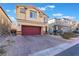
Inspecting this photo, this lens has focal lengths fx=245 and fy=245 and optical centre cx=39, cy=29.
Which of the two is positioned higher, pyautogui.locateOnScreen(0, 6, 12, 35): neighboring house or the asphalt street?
pyautogui.locateOnScreen(0, 6, 12, 35): neighboring house

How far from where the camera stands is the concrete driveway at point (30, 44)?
2543 mm

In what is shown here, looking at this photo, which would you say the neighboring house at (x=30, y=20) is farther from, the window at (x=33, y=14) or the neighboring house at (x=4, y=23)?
the neighboring house at (x=4, y=23)

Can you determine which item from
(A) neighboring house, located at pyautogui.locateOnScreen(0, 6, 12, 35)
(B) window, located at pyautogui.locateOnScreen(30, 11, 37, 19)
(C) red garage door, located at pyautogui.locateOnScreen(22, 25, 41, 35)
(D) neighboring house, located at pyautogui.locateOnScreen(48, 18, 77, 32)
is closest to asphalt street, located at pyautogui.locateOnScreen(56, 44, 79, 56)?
(D) neighboring house, located at pyautogui.locateOnScreen(48, 18, 77, 32)

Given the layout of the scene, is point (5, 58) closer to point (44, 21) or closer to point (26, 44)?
point (26, 44)

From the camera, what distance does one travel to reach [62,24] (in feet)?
8.68

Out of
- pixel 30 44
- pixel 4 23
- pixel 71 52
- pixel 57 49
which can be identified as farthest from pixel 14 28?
pixel 71 52

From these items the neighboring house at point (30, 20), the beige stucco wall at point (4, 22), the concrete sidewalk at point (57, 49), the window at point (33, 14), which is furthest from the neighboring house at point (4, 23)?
the concrete sidewalk at point (57, 49)

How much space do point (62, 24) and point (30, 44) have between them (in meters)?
0.41

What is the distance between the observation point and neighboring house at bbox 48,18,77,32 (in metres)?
2.60

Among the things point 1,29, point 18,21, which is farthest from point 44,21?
point 1,29

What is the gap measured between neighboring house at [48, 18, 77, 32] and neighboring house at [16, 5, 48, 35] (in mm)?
66

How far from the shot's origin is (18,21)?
262 centimetres

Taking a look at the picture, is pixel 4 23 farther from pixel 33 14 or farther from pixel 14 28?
pixel 33 14

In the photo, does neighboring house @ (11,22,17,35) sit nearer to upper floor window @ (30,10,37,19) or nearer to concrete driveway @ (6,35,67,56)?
concrete driveway @ (6,35,67,56)
